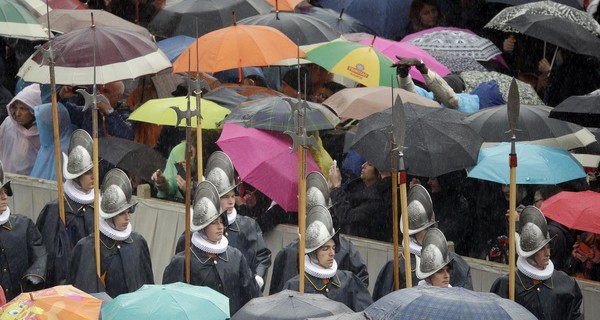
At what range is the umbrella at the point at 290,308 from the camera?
1143 cm

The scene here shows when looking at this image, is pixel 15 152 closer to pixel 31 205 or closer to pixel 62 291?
pixel 31 205

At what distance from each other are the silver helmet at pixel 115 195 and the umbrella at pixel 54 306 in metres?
2.11

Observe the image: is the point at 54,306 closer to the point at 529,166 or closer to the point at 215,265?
the point at 215,265

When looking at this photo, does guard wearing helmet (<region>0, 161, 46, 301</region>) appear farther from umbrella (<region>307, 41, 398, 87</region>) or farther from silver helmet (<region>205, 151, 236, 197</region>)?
umbrella (<region>307, 41, 398, 87</region>)

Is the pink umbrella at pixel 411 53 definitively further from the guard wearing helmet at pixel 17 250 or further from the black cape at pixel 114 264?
the guard wearing helmet at pixel 17 250

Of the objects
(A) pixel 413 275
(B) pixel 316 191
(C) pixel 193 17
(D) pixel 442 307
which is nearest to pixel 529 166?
(A) pixel 413 275

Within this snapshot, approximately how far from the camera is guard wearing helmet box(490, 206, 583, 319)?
1362 centimetres

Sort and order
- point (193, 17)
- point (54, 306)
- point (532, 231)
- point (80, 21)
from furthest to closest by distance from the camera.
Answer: point (193, 17) → point (80, 21) → point (532, 231) → point (54, 306)

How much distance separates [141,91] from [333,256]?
3.76 m

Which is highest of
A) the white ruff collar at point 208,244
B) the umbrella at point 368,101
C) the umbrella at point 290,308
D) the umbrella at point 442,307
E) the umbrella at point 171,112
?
the umbrella at point 368,101

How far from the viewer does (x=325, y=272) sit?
13.6 meters

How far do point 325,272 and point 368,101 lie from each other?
2.16m

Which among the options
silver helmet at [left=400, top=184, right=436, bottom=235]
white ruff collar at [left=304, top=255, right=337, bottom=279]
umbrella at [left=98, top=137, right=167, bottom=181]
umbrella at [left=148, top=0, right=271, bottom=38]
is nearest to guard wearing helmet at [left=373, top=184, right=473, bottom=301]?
silver helmet at [left=400, top=184, right=436, bottom=235]

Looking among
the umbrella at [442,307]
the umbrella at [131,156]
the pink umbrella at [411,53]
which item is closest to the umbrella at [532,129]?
the pink umbrella at [411,53]
